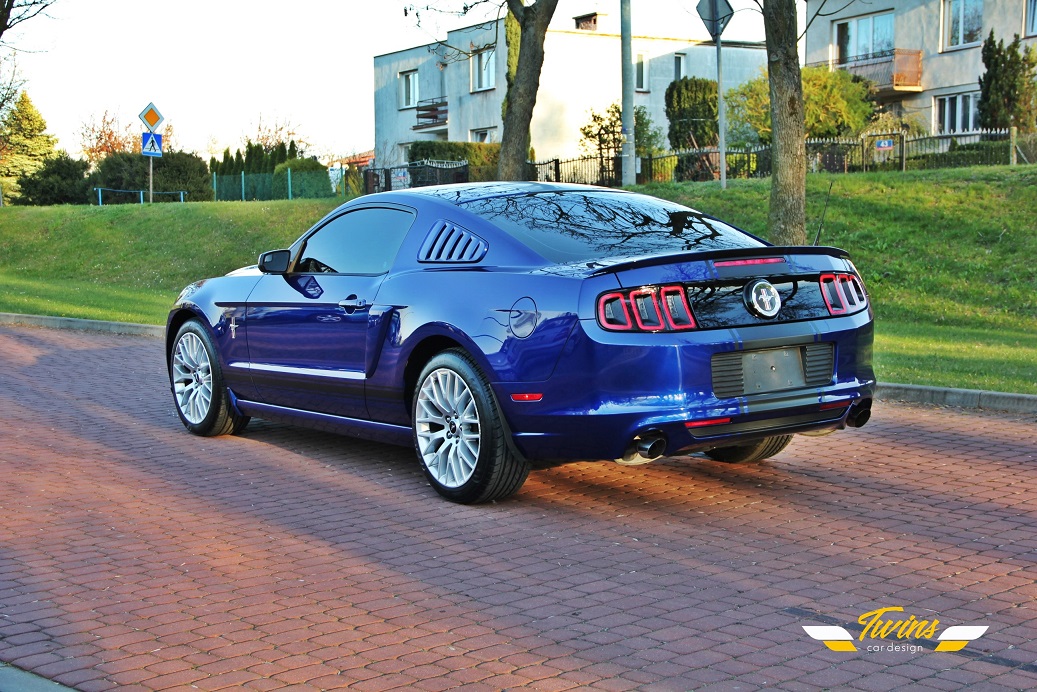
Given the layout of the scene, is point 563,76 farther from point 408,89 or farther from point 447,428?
point 447,428

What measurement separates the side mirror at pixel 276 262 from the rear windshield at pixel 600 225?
1557mm

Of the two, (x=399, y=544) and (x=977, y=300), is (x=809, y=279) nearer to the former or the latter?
(x=399, y=544)

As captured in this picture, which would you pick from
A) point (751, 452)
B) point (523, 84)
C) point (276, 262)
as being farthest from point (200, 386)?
point (523, 84)

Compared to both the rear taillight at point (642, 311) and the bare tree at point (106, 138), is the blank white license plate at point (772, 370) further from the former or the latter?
the bare tree at point (106, 138)

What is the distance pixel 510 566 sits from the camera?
550cm

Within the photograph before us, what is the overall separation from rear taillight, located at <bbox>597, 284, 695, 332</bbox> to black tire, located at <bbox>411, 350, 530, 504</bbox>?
847 mm

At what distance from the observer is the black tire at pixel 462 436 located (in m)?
6.38

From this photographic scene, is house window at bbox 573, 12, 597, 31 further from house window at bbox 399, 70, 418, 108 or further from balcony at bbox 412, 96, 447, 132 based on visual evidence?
house window at bbox 399, 70, 418, 108

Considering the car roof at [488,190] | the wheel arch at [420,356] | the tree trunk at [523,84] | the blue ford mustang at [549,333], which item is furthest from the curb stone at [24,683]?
the tree trunk at [523,84]

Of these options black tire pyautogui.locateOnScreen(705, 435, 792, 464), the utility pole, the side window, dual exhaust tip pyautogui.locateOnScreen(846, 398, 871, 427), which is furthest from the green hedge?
dual exhaust tip pyautogui.locateOnScreen(846, 398, 871, 427)

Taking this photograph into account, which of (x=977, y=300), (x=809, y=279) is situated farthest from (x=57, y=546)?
(x=977, y=300)

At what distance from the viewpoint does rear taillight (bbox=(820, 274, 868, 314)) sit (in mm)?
6492

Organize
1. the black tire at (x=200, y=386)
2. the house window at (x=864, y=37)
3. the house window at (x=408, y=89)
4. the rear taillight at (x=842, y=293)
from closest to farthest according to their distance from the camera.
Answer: the rear taillight at (x=842, y=293) < the black tire at (x=200, y=386) < the house window at (x=864, y=37) < the house window at (x=408, y=89)

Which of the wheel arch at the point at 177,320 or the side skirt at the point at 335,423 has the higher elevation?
the wheel arch at the point at 177,320
